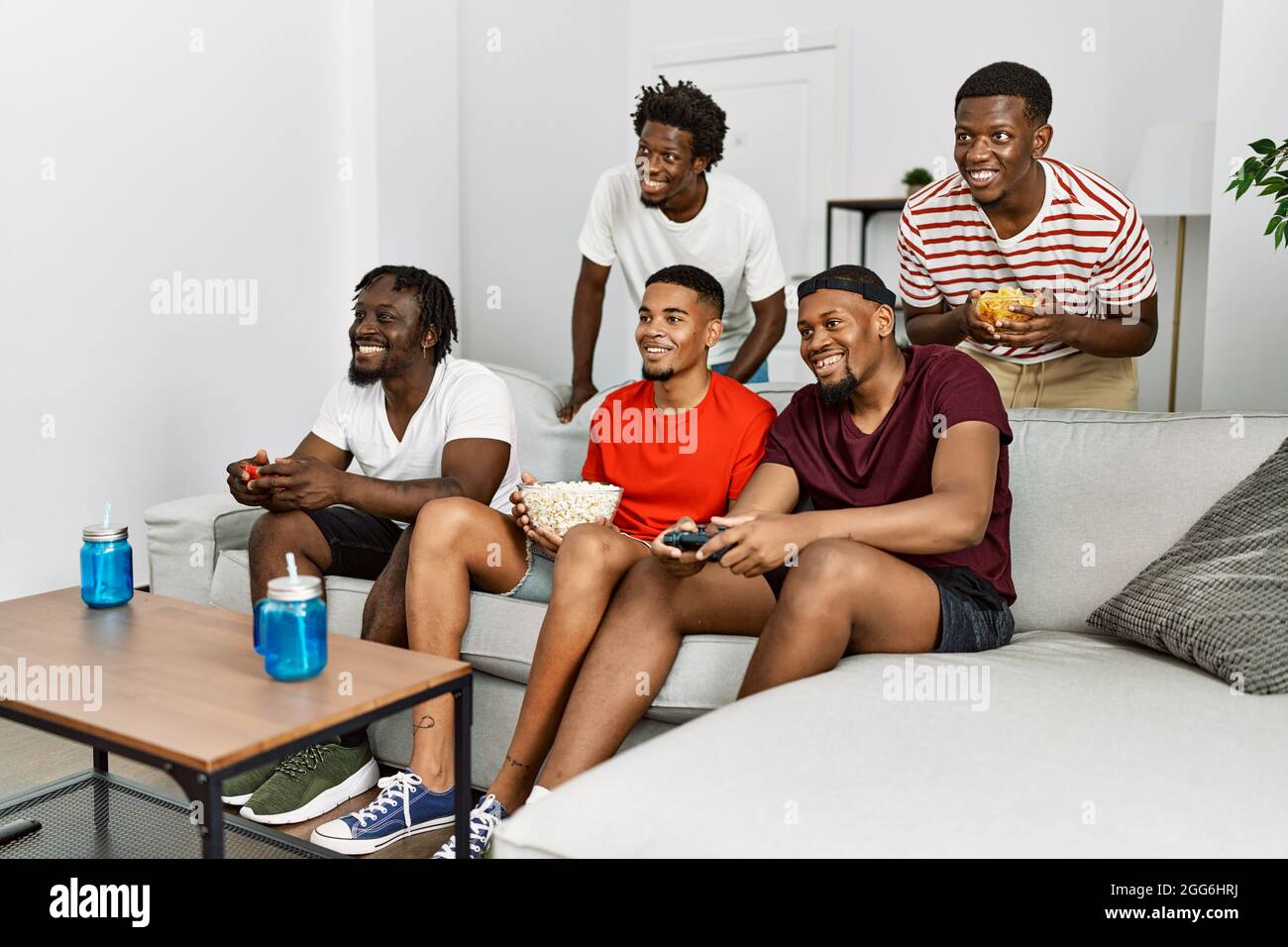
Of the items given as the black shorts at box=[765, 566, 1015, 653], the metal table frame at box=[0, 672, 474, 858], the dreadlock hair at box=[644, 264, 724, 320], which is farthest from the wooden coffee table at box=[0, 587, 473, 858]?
the dreadlock hair at box=[644, 264, 724, 320]

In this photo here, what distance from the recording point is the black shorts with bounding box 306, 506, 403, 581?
2439 millimetres

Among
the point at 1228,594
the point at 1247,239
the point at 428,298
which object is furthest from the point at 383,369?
the point at 1247,239

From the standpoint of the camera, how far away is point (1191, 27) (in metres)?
4.55

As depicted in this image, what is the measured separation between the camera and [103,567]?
1972 mm

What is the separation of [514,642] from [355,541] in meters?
0.49

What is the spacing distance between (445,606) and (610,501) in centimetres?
36

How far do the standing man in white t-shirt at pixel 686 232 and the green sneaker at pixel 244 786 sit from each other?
3.63 feet

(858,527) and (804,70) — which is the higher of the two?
(804,70)

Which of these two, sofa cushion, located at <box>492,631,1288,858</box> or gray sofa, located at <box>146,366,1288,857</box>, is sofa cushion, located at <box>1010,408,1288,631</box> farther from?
sofa cushion, located at <box>492,631,1288,858</box>

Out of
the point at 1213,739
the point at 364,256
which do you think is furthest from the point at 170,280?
the point at 1213,739

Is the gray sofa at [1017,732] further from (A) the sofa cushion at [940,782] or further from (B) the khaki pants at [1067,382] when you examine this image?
(B) the khaki pants at [1067,382]

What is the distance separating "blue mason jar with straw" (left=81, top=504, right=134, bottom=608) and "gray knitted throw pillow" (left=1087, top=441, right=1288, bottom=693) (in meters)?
1.66

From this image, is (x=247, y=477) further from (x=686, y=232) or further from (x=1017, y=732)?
(x=1017, y=732)
